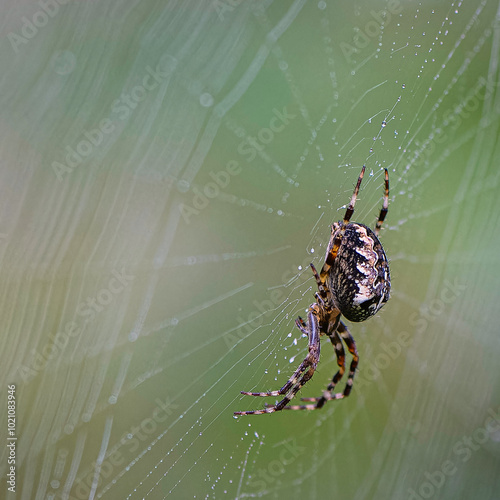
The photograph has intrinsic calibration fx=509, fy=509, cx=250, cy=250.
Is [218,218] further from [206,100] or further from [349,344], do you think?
[349,344]

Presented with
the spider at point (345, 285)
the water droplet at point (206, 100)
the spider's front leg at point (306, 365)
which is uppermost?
the water droplet at point (206, 100)

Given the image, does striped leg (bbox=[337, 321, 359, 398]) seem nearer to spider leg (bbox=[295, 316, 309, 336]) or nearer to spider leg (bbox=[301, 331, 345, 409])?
spider leg (bbox=[301, 331, 345, 409])

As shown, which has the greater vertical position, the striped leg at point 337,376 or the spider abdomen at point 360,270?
the spider abdomen at point 360,270

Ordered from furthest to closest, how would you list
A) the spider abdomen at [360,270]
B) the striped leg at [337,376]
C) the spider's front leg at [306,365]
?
1. the striped leg at [337,376]
2. the spider's front leg at [306,365]
3. the spider abdomen at [360,270]

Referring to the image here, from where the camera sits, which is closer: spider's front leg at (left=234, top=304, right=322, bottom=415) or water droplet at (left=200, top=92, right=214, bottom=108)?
spider's front leg at (left=234, top=304, right=322, bottom=415)

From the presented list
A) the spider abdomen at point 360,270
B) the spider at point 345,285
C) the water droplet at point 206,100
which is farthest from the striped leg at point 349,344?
the water droplet at point 206,100

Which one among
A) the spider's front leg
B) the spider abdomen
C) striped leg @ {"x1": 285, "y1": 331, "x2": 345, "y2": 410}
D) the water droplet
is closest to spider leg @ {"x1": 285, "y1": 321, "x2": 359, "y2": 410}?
striped leg @ {"x1": 285, "y1": 331, "x2": 345, "y2": 410}

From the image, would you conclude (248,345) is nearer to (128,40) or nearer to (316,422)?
(316,422)

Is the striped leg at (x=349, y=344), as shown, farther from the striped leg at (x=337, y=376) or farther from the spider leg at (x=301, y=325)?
the spider leg at (x=301, y=325)

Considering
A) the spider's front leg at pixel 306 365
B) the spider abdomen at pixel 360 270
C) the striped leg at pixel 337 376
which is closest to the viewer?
the spider abdomen at pixel 360 270
